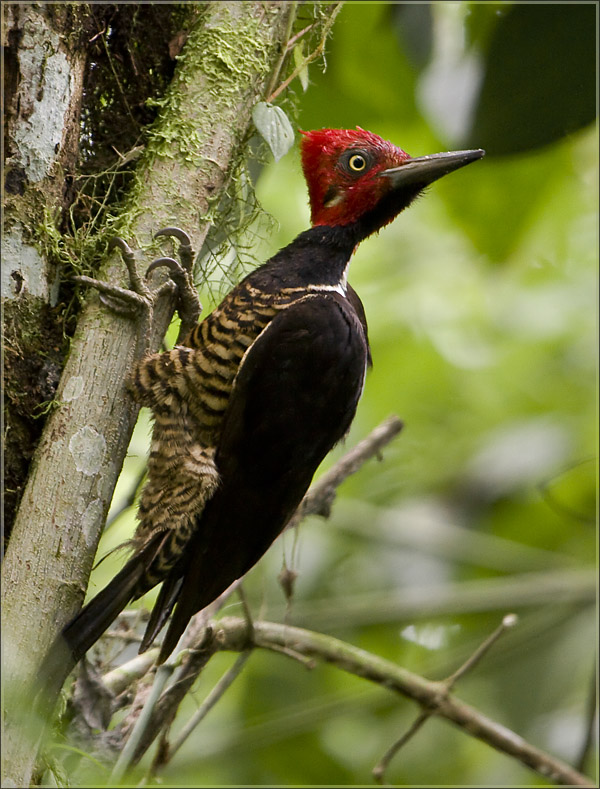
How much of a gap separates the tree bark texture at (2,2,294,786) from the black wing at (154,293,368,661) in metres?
0.29

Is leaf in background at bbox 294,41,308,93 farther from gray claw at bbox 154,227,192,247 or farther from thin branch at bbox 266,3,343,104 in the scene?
gray claw at bbox 154,227,192,247

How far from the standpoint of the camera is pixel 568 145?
2932 mm

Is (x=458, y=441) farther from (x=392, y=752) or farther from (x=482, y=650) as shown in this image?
(x=392, y=752)

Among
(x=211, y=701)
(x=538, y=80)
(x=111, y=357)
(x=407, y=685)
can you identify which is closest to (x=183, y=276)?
(x=111, y=357)

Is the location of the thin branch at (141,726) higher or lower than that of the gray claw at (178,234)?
lower

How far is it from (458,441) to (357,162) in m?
1.88

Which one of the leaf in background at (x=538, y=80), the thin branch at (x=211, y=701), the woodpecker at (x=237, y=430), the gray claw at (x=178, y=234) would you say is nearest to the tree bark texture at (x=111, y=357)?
the gray claw at (x=178, y=234)

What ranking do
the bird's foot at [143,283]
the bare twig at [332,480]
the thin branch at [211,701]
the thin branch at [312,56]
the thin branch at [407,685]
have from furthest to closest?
the bare twig at [332,480]
the thin branch at [407,685]
the thin branch at [312,56]
the thin branch at [211,701]
the bird's foot at [143,283]

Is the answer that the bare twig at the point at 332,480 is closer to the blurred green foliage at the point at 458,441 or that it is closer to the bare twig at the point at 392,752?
the blurred green foliage at the point at 458,441

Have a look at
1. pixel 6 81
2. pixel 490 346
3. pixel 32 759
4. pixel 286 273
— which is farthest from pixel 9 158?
pixel 490 346

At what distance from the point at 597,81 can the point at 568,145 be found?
1.19ft

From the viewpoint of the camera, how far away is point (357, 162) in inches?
102

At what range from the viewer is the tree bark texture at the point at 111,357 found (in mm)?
1678

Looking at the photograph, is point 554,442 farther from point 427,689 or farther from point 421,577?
point 427,689
